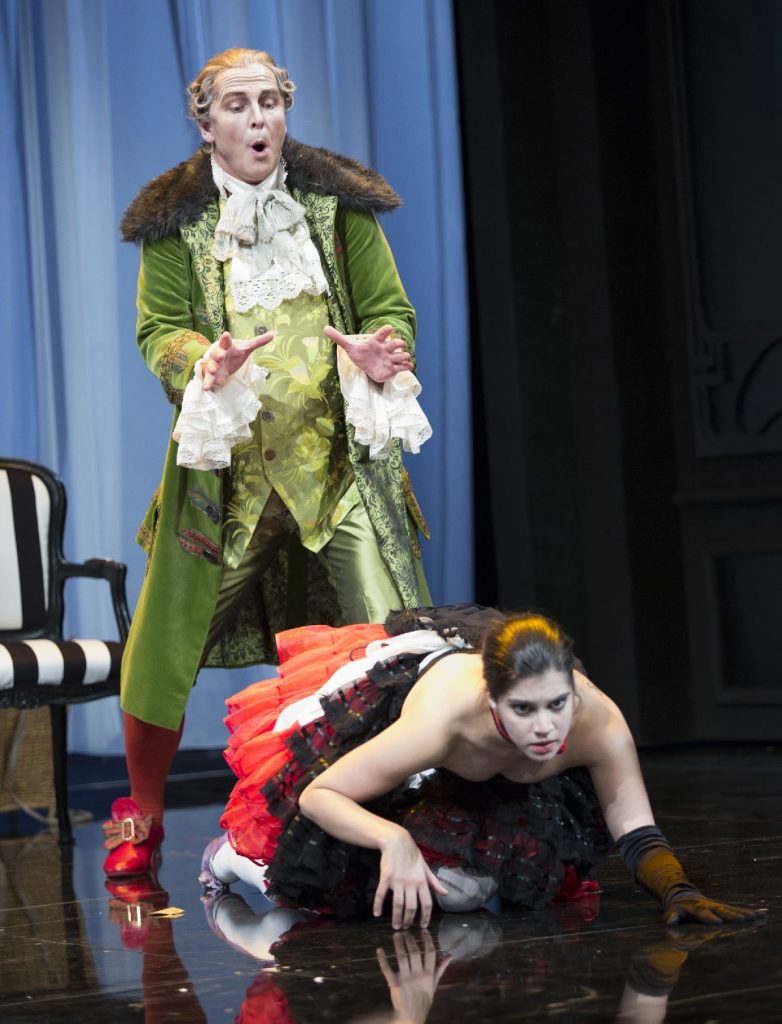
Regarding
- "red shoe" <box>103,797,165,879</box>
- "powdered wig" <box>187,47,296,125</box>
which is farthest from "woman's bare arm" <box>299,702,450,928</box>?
"powdered wig" <box>187,47,296,125</box>

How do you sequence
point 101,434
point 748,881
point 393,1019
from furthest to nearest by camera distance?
point 101,434 < point 748,881 < point 393,1019

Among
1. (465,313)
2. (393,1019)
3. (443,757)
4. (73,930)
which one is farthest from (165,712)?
(465,313)

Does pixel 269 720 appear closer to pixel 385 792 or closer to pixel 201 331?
pixel 385 792

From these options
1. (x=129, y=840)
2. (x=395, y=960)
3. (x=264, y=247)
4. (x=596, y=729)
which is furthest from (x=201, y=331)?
(x=395, y=960)

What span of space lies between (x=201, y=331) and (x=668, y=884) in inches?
56.1

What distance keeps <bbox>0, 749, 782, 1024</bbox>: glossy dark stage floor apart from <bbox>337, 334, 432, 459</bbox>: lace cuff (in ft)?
2.72

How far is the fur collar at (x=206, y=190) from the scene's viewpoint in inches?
122

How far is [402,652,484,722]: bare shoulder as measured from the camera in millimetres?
2230

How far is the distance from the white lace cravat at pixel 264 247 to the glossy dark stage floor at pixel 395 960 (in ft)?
3.61

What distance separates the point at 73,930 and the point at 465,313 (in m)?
2.81

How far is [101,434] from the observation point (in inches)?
189

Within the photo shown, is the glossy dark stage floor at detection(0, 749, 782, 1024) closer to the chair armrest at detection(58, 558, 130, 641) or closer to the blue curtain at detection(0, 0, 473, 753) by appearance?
the chair armrest at detection(58, 558, 130, 641)

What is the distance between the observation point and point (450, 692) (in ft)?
7.38

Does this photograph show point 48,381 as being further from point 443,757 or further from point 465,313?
point 443,757
